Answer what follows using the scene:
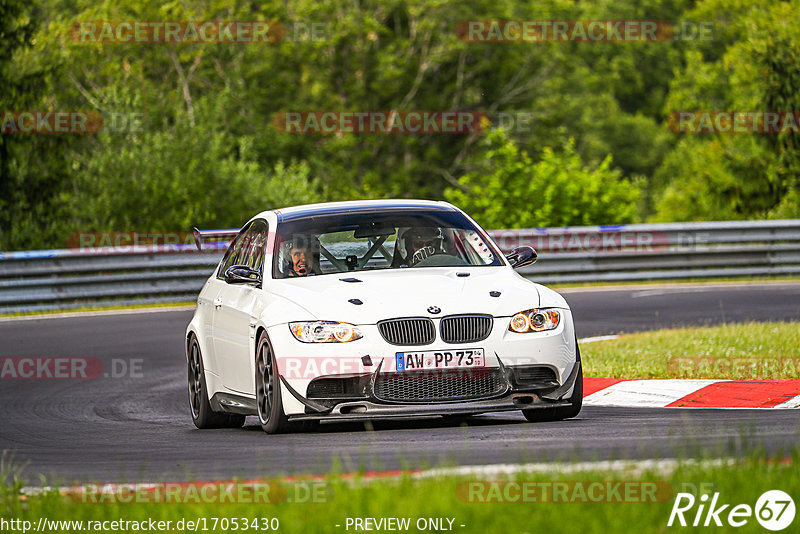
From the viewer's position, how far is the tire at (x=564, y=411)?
30.2 ft

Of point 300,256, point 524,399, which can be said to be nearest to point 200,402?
point 300,256

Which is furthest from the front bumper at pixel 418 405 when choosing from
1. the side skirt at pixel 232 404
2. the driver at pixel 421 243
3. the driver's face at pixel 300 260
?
the driver at pixel 421 243

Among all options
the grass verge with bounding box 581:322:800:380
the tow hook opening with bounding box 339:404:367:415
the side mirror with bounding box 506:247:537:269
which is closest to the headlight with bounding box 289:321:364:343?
the tow hook opening with bounding box 339:404:367:415

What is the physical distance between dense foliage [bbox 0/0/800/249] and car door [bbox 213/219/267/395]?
17.1m

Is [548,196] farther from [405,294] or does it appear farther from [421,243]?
[405,294]

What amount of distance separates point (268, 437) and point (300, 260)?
1418mm

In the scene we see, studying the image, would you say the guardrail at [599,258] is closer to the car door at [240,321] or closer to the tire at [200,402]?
the tire at [200,402]

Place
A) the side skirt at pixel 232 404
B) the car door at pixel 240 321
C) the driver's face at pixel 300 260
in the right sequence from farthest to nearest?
the driver's face at pixel 300 260, the side skirt at pixel 232 404, the car door at pixel 240 321

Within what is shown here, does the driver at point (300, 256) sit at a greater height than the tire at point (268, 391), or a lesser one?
greater

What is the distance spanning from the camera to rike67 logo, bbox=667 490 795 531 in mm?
5059

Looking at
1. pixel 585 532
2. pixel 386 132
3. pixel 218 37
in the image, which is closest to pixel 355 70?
pixel 386 132

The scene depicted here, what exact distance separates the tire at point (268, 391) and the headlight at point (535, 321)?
151cm

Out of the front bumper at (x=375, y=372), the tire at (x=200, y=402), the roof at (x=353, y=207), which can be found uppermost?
the roof at (x=353, y=207)

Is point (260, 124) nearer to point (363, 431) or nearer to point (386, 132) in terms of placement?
point (386, 132)
